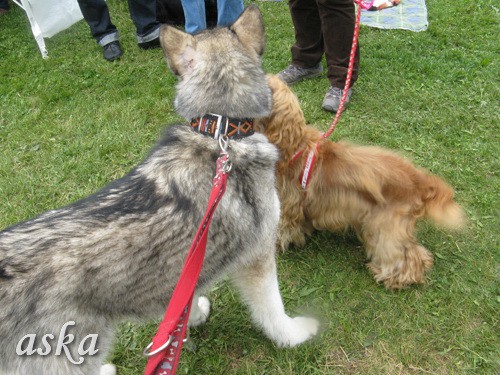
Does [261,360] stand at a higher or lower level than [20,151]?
lower

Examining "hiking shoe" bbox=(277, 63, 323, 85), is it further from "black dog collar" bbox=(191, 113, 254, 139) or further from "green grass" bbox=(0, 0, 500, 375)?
"black dog collar" bbox=(191, 113, 254, 139)

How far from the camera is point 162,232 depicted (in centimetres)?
179

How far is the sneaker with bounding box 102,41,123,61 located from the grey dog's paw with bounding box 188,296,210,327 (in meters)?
3.73

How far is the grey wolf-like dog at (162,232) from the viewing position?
160 cm

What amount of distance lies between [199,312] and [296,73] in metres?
2.91

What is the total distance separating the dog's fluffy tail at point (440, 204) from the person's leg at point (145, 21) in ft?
13.3

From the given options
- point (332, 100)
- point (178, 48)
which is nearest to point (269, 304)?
point (178, 48)

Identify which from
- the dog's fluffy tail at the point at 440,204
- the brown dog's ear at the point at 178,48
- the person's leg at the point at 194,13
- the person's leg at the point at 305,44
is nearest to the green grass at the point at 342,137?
the person's leg at the point at 305,44

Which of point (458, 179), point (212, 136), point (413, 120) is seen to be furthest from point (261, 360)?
point (413, 120)

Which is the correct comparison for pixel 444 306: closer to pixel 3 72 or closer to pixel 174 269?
pixel 174 269

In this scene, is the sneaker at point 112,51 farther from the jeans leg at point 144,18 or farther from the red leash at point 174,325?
the red leash at point 174,325

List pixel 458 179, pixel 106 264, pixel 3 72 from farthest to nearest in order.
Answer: pixel 3 72 → pixel 458 179 → pixel 106 264

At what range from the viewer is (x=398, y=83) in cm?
454

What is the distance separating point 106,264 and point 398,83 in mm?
3854
